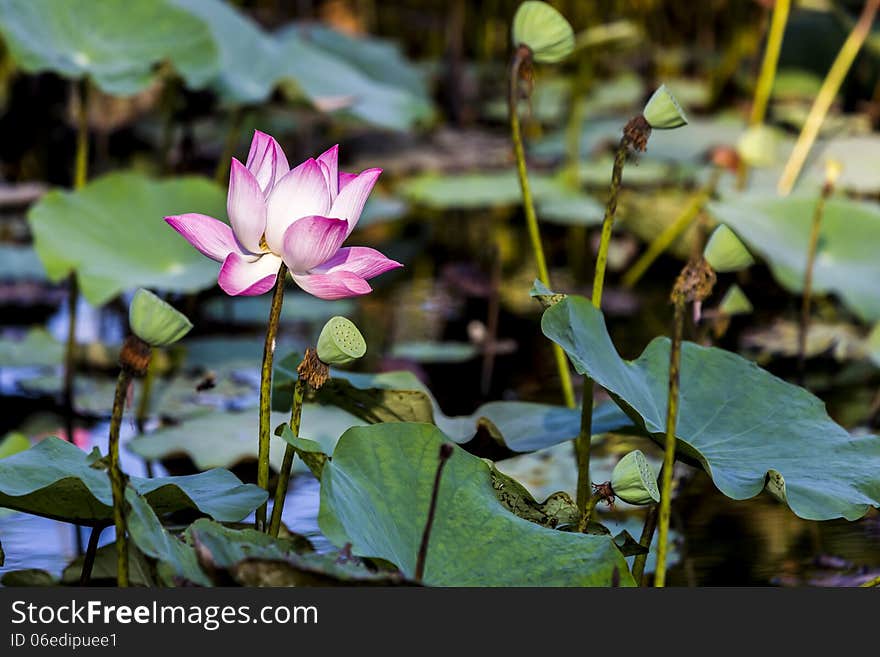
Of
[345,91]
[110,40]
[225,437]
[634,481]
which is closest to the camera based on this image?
[634,481]

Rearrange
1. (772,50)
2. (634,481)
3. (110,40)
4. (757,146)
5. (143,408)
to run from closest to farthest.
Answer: (634,481) < (143,408) < (110,40) < (757,146) < (772,50)

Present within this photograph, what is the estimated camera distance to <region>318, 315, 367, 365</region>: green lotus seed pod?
0.95 m

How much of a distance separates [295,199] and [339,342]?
117mm

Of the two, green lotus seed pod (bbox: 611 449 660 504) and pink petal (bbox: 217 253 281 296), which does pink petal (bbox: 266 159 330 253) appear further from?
green lotus seed pod (bbox: 611 449 660 504)

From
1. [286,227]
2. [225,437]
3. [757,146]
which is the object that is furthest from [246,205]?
[757,146]

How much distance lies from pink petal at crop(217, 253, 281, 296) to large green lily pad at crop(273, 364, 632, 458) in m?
0.25

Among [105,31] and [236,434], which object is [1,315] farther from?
[236,434]

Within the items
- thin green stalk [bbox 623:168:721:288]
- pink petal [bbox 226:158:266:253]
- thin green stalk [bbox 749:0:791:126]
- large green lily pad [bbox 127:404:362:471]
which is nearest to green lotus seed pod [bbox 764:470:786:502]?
pink petal [bbox 226:158:266:253]

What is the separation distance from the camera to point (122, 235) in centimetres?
206

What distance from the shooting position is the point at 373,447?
1.01m

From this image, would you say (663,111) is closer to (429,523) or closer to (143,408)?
(429,523)

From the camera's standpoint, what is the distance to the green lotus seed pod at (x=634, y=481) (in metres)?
0.95

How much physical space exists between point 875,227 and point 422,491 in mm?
1551

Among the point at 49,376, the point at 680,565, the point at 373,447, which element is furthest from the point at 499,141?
the point at 373,447
